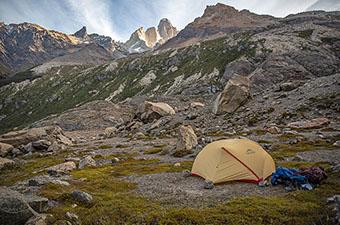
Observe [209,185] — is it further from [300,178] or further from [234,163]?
[300,178]

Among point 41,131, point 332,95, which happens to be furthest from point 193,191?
point 41,131

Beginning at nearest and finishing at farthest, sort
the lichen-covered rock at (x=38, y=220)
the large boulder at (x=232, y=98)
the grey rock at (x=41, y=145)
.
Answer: the lichen-covered rock at (x=38, y=220) → the grey rock at (x=41, y=145) → the large boulder at (x=232, y=98)

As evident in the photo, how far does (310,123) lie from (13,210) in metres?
41.4

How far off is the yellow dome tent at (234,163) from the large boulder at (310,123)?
79.6ft

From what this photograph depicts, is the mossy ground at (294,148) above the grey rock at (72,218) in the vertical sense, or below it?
above

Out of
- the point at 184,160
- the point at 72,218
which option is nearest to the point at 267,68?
the point at 184,160

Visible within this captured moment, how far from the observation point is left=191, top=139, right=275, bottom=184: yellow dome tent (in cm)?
2122

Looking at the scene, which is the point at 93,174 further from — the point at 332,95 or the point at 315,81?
the point at 315,81

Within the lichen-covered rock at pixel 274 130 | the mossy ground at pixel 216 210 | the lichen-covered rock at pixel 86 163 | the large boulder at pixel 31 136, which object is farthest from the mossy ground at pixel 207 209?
the large boulder at pixel 31 136

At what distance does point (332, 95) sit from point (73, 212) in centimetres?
4889

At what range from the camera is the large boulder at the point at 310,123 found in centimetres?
4347

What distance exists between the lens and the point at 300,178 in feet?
59.3

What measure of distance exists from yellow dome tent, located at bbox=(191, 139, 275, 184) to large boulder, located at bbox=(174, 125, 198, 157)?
11.5m

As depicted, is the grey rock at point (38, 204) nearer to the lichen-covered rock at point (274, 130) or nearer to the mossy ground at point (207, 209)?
the mossy ground at point (207, 209)
